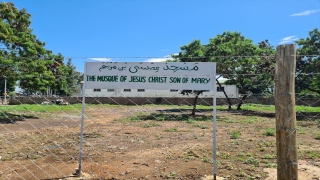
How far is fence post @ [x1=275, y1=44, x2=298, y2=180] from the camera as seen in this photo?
284cm

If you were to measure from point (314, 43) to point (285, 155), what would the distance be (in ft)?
Result: 61.9

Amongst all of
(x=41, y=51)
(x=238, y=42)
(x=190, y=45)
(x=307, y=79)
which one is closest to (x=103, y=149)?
(x=41, y=51)

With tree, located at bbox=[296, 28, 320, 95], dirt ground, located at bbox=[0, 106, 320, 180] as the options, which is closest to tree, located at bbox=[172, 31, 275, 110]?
tree, located at bbox=[296, 28, 320, 95]

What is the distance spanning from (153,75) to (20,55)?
1248 centimetres

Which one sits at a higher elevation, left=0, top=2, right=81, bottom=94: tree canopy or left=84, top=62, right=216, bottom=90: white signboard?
left=0, top=2, right=81, bottom=94: tree canopy

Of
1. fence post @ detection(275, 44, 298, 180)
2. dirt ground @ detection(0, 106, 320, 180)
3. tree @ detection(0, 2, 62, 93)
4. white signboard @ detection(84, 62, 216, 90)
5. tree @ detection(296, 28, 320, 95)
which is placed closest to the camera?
fence post @ detection(275, 44, 298, 180)

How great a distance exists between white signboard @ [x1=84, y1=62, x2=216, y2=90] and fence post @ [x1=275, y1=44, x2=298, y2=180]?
141 cm

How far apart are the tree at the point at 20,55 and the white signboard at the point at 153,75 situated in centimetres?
1037

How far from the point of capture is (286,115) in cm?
285

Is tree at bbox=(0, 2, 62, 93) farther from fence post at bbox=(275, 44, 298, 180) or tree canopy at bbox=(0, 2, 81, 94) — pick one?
fence post at bbox=(275, 44, 298, 180)

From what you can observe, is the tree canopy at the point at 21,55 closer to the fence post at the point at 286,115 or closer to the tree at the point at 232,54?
the tree at the point at 232,54

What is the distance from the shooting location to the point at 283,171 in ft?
9.45

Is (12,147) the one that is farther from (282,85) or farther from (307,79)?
(307,79)

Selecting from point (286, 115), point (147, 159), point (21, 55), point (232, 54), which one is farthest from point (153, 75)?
point (232, 54)
